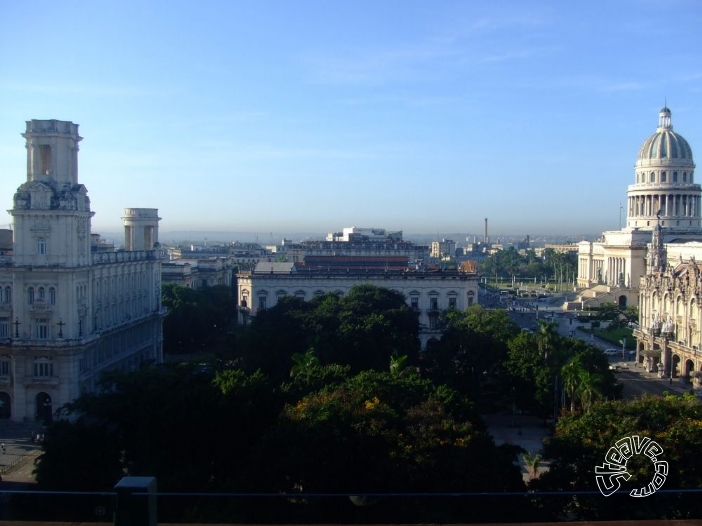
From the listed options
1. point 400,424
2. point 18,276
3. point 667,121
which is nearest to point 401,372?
point 400,424

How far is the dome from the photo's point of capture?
11200 cm

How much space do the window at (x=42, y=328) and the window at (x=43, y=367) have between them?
1.34 metres

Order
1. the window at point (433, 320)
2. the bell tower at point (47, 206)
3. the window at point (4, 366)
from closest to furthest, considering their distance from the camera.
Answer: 1. the bell tower at point (47, 206)
2. the window at point (4, 366)
3. the window at point (433, 320)

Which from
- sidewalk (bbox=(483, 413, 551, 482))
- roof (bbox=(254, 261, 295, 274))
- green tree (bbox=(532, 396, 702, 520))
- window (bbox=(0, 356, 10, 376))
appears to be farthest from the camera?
roof (bbox=(254, 261, 295, 274))

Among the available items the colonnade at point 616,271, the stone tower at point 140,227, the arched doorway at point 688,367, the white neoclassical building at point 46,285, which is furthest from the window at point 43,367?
the colonnade at point 616,271

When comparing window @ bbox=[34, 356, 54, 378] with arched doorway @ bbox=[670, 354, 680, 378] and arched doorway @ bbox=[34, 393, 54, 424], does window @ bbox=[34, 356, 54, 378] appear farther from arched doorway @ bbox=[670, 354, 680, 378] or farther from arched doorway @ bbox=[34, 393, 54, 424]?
arched doorway @ bbox=[670, 354, 680, 378]

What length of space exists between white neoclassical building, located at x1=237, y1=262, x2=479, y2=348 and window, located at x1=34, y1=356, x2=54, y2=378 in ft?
117

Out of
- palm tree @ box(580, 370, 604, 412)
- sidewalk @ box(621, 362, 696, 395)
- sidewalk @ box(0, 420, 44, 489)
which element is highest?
palm tree @ box(580, 370, 604, 412)

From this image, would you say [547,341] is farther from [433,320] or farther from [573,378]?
[433,320]

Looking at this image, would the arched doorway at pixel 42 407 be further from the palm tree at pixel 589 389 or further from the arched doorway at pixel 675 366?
the arched doorway at pixel 675 366


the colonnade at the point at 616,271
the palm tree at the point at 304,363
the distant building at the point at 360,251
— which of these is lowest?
the palm tree at the point at 304,363

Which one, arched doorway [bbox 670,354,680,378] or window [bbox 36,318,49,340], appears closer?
window [bbox 36,318,49,340]

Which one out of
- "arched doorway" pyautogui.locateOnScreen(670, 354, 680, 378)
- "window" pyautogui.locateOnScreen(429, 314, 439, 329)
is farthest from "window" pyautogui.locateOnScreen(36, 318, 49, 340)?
"arched doorway" pyautogui.locateOnScreen(670, 354, 680, 378)

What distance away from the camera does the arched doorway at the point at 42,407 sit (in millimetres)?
45781
